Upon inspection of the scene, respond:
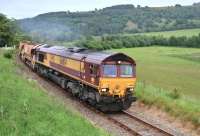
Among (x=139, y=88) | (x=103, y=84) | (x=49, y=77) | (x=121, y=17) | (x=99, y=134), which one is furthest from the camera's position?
(x=121, y=17)

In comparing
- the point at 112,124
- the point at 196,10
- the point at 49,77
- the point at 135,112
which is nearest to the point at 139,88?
the point at 135,112

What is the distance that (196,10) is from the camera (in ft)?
561

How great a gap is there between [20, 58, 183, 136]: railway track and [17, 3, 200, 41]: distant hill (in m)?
68.0

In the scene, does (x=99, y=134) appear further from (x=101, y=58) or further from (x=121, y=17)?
(x=121, y=17)

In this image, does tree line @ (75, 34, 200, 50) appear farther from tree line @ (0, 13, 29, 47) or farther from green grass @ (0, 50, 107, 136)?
green grass @ (0, 50, 107, 136)

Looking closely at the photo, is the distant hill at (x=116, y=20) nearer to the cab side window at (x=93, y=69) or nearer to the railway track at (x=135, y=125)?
the cab side window at (x=93, y=69)

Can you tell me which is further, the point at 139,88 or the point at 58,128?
the point at 139,88

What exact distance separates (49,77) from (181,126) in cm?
1780

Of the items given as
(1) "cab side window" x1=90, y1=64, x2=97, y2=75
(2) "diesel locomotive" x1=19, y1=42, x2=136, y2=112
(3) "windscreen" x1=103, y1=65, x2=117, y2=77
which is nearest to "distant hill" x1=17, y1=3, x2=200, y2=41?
(2) "diesel locomotive" x1=19, y1=42, x2=136, y2=112

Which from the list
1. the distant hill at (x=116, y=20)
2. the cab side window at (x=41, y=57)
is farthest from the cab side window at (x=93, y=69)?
the distant hill at (x=116, y=20)

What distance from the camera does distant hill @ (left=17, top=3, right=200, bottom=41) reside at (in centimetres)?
10527

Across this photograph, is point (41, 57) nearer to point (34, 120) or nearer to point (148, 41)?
point (34, 120)

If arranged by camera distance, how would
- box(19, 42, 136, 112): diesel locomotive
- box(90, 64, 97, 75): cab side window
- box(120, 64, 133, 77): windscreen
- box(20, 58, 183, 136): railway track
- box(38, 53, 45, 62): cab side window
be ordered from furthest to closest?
box(38, 53, 45, 62): cab side window → box(120, 64, 133, 77): windscreen → box(90, 64, 97, 75): cab side window → box(19, 42, 136, 112): diesel locomotive → box(20, 58, 183, 136): railway track

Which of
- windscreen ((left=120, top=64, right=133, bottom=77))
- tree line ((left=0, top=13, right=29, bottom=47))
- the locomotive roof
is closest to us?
the locomotive roof
